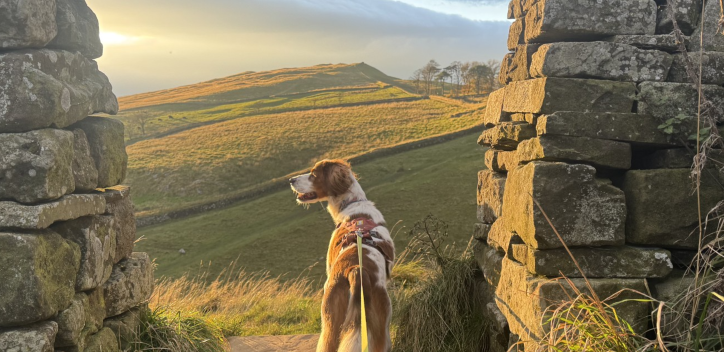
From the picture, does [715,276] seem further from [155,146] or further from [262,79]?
[262,79]

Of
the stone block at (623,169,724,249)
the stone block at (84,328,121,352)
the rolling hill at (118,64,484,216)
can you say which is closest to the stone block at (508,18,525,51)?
the stone block at (623,169,724,249)

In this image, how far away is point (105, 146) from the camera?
16.9 ft

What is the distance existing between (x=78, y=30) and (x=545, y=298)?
4.89 metres

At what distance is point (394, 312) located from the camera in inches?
274

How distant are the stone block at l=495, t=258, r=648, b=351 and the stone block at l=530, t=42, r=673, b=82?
176 centimetres

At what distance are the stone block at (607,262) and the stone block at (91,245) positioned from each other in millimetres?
3760

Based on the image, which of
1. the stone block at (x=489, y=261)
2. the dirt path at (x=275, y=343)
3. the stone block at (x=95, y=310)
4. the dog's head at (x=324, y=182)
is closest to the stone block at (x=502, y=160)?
the stone block at (x=489, y=261)

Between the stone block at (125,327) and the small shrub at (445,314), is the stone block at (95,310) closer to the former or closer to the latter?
the stone block at (125,327)

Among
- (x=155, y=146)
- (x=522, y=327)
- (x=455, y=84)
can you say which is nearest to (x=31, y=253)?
(x=522, y=327)

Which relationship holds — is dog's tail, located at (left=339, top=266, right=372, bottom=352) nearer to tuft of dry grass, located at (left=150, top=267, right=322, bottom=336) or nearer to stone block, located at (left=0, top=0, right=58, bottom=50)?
tuft of dry grass, located at (left=150, top=267, right=322, bottom=336)

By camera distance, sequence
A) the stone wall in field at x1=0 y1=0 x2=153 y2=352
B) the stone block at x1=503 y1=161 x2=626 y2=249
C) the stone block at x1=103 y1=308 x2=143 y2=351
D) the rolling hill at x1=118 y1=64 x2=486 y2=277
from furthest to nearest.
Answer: the rolling hill at x1=118 y1=64 x2=486 y2=277, the stone block at x1=103 y1=308 x2=143 y2=351, the stone block at x1=503 y1=161 x2=626 y2=249, the stone wall in field at x1=0 y1=0 x2=153 y2=352

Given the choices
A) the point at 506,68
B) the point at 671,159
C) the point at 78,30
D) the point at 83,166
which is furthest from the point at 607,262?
the point at 78,30

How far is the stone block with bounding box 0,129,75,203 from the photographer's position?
3.93 m

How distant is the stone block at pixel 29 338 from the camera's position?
144 inches
